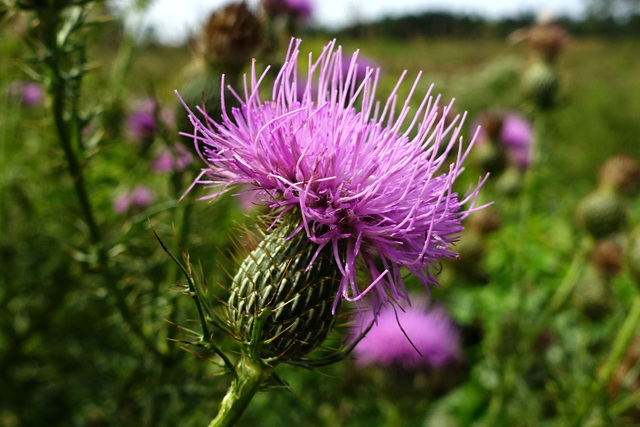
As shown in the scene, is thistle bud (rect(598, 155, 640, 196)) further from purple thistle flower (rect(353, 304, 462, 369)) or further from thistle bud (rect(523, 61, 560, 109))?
purple thistle flower (rect(353, 304, 462, 369))

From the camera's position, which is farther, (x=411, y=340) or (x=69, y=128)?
(x=411, y=340)

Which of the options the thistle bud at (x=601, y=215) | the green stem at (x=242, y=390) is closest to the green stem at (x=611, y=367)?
the thistle bud at (x=601, y=215)

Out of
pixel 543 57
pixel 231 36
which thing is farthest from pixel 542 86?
pixel 231 36

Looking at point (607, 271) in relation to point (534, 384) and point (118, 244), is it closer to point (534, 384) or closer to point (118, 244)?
point (534, 384)

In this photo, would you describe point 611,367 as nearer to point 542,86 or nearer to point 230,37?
point 542,86

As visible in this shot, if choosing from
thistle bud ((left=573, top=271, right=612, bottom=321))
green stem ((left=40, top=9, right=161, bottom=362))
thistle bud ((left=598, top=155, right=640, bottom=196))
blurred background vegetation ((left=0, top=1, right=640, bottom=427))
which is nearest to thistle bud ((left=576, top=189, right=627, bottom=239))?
blurred background vegetation ((left=0, top=1, right=640, bottom=427))

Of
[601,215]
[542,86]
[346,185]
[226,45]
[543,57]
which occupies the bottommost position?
[601,215]

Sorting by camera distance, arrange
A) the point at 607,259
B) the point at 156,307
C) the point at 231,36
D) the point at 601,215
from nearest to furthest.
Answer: the point at 156,307 → the point at 231,36 → the point at 601,215 → the point at 607,259
